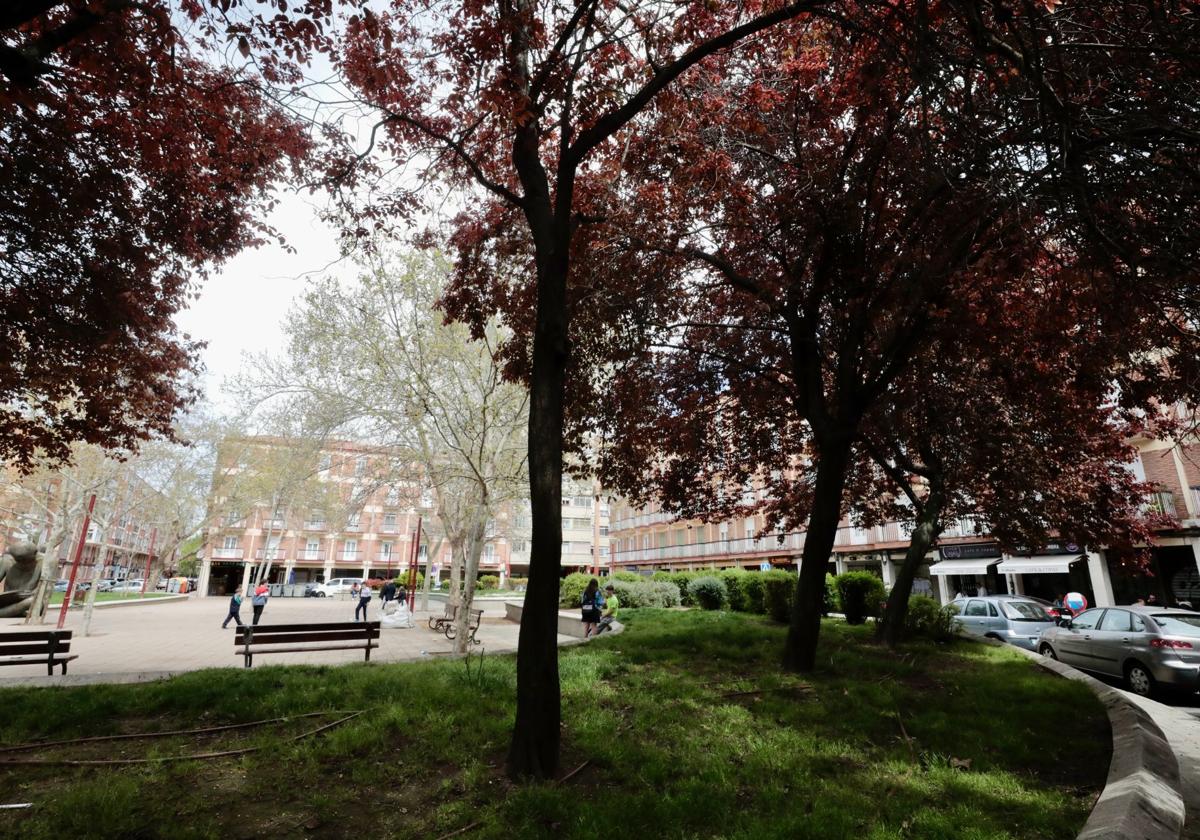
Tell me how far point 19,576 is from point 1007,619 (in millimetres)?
30629

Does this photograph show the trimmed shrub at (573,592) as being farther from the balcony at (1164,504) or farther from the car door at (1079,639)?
the balcony at (1164,504)

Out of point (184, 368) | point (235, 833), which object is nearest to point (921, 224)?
point (235, 833)

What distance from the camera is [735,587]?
21.2 metres

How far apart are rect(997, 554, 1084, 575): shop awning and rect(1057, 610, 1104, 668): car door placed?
1638cm

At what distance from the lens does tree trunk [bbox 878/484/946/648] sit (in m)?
11.2

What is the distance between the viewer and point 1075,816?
161 inches

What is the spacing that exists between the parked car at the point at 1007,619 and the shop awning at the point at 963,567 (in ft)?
49.2

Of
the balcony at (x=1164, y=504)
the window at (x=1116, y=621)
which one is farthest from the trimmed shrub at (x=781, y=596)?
the balcony at (x=1164, y=504)

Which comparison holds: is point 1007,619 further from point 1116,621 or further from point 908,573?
point 908,573

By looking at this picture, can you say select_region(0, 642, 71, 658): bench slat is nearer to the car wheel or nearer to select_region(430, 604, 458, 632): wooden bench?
Result: select_region(430, 604, 458, 632): wooden bench

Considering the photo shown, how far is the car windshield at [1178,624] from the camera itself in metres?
9.76

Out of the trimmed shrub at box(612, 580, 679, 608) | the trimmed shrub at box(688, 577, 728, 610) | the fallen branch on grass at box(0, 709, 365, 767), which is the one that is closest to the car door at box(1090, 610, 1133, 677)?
the trimmed shrub at box(688, 577, 728, 610)

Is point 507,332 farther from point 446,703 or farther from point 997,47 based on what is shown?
point 997,47

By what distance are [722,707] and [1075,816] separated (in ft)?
10.4
